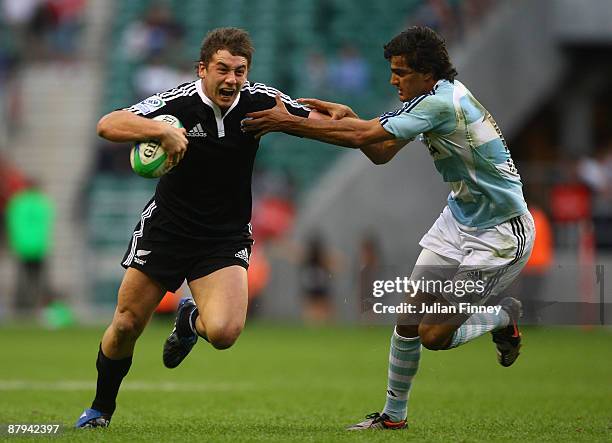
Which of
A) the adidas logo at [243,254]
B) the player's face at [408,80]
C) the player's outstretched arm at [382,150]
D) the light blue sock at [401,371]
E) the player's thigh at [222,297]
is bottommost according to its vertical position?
the light blue sock at [401,371]

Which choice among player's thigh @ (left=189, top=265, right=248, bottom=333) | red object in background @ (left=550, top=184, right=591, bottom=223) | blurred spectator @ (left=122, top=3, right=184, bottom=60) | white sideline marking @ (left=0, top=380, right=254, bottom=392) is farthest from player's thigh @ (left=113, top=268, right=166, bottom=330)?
blurred spectator @ (left=122, top=3, right=184, bottom=60)

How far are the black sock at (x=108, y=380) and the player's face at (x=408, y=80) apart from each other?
2.35m

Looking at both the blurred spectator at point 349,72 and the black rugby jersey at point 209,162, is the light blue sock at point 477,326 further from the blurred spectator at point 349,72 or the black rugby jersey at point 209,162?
the blurred spectator at point 349,72

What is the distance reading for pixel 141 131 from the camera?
7.01 metres

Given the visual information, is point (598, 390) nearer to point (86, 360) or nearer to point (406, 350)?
point (406, 350)

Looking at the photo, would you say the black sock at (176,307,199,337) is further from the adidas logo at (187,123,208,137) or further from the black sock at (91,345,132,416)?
the adidas logo at (187,123,208,137)

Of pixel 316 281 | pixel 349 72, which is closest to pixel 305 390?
pixel 316 281

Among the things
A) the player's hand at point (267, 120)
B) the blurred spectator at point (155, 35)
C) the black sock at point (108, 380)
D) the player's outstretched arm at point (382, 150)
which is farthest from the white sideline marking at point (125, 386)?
the blurred spectator at point (155, 35)

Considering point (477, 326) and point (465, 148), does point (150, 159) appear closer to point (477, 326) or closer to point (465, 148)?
point (465, 148)

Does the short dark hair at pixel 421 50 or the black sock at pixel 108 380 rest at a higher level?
the short dark hair at pixel 421 50

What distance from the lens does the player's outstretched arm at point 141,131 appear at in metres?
6.93

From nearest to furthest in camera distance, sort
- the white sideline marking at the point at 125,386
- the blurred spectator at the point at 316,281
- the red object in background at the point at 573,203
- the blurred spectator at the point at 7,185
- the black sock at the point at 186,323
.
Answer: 1. the black sock at the point at 186,323
2. the white sideline marking at the point at 125,386
3. the red object in background at the point at 573,203
4. the blurred spectator at the point at 316,281
5. the blurred spectator at the point at 7,185

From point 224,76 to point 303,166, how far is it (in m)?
14.6

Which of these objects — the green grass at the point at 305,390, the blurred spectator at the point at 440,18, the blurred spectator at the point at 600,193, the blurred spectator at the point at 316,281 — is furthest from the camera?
the blurred spectator at the point at 440,18
